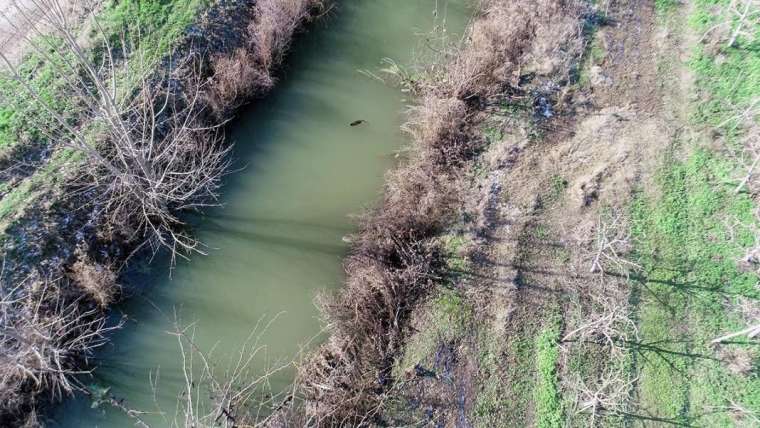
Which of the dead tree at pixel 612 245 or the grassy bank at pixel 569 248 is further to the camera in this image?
the dead tree at pixel 612 245

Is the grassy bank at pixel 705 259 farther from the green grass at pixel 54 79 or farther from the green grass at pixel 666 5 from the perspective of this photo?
the green grass at pixel 54 79

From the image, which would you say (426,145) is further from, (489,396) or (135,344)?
(135,344)

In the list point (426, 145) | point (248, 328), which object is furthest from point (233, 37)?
point (248, 328)

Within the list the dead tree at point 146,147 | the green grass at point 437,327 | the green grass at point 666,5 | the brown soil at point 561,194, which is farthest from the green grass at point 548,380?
the green grass at point 666,5

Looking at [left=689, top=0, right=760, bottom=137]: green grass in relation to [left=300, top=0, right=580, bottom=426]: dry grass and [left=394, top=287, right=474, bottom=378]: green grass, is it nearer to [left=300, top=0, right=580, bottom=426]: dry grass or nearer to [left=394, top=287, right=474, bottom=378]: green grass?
[left=300, top=0, right=580, bottom=426]: dry grass

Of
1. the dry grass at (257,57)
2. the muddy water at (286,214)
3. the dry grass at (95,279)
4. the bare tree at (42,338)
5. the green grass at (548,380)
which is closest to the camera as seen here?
the bare tree at (42,338)
